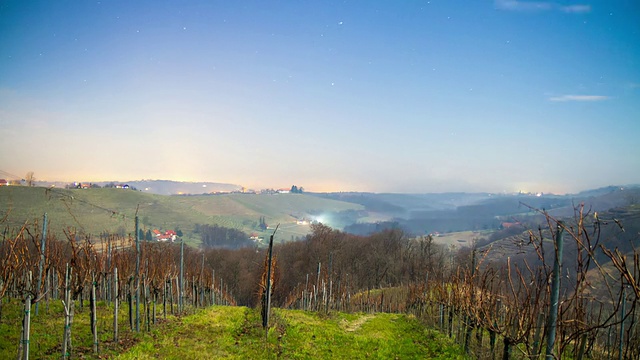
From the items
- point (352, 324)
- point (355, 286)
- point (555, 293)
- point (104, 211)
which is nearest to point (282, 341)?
point (352, 324)

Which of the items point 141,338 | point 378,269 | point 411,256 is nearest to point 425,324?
point 141,338

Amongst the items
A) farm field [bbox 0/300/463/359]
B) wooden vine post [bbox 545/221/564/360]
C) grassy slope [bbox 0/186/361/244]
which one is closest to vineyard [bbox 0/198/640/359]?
wooden vine post [bbox 545/221/564/360]

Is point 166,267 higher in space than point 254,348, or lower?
higher

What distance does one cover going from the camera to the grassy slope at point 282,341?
1304 cm

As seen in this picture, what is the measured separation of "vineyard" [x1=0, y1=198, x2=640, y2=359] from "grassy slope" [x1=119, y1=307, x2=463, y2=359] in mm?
1184

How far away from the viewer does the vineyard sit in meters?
6.03

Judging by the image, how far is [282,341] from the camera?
611 inches

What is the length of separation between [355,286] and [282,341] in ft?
151

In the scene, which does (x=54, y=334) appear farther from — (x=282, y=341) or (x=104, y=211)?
(x=104, y=211)

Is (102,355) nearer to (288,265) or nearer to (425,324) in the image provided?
(425,324)

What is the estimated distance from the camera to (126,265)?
17.8m

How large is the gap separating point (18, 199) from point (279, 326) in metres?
104

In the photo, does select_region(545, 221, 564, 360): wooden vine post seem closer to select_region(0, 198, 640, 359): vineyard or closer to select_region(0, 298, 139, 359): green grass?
select_region(0, 198, 640, 359): vineyard

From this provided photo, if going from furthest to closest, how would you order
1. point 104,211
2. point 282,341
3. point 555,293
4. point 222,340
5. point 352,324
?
1. point 104,211
2. point 352,324
3. point 282,341
4. point 222,340
5. point 555,293
